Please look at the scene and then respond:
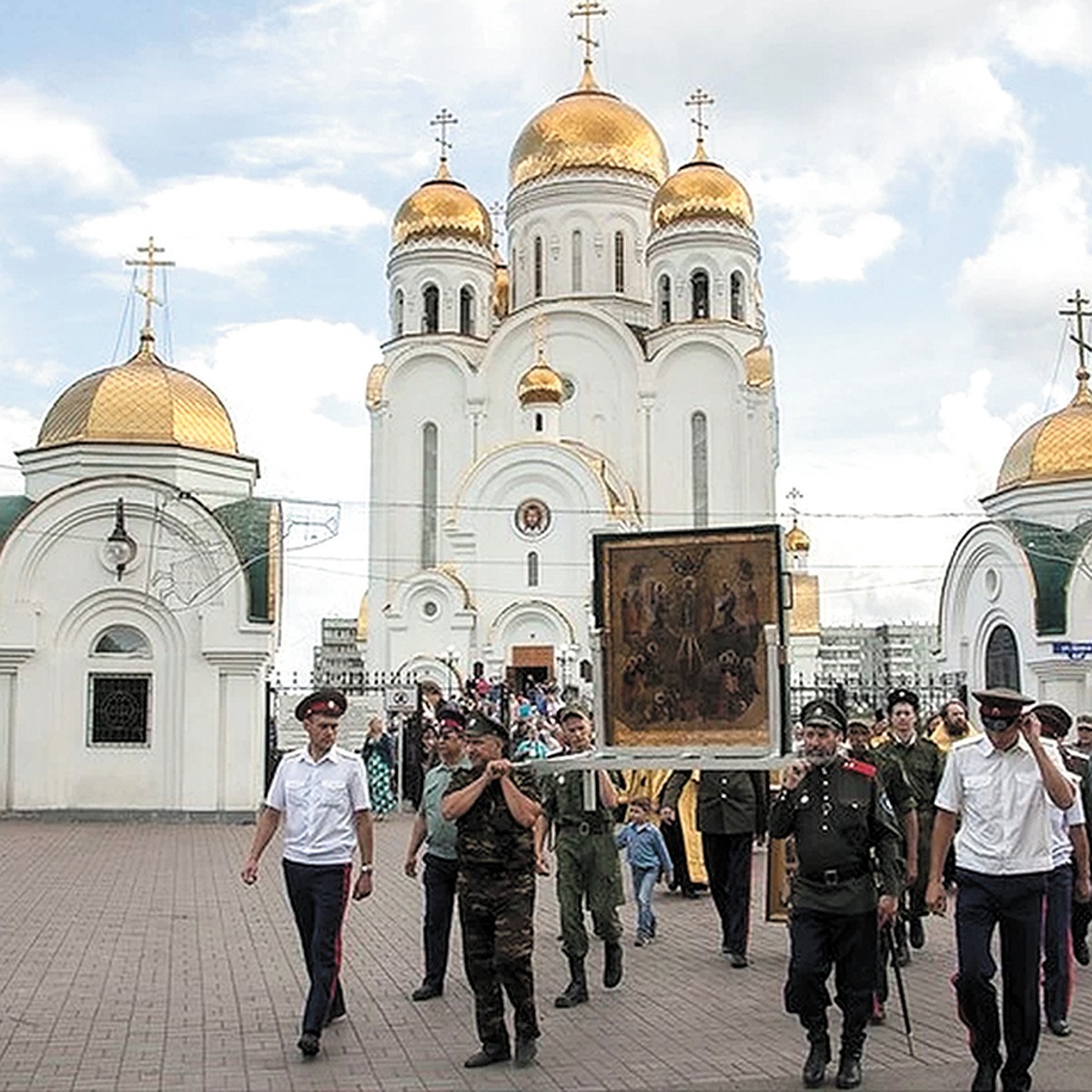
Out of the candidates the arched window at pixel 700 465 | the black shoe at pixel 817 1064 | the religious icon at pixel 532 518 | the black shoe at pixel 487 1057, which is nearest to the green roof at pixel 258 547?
the black shoe at pixel 487 1057

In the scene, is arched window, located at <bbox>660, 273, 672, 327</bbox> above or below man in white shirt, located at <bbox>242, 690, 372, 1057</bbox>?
above

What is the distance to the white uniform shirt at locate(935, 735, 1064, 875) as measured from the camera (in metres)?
6.93

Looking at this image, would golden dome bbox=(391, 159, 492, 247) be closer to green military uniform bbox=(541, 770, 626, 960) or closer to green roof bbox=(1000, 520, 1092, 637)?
green roof bbox=(1000, 520, 1092, 637)

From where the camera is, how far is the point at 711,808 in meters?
10.6

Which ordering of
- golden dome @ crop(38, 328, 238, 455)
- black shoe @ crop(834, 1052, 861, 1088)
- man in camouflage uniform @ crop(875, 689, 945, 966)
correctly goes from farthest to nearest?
1. golden dome @ crop(38, 328, 238, 455)
2. man in camouflage uniform @ crop(875, 689, 945, 966)
3. black shoe @ crop(834, 1052, 861, 1088)

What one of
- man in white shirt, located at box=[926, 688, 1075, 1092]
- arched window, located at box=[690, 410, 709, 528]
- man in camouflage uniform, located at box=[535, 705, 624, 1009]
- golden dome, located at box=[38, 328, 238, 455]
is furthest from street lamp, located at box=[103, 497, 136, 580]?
arched window, located at box=[690, 410, 709, 528]

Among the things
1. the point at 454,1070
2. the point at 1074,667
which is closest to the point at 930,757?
the point at 454,1070

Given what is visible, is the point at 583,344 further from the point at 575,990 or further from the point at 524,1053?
Result: the point at 524,1053

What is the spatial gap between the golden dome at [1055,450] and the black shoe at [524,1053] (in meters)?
23.7

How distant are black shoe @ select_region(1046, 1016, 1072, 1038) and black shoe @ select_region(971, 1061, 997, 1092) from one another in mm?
1396

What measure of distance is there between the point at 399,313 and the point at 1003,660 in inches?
1040

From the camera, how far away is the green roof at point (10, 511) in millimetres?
22614

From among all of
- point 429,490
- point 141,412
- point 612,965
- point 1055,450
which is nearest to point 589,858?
point 612,965

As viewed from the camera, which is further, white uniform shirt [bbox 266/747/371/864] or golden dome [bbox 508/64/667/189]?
golden dome [bbox 508/64/667/189]
